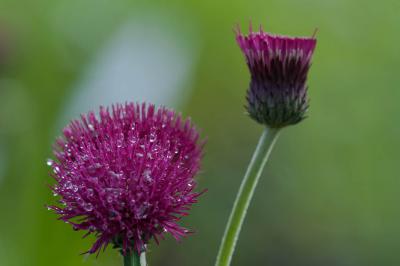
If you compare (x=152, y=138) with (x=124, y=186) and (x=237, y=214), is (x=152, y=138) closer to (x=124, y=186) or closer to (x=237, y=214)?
(x=124, y=186)

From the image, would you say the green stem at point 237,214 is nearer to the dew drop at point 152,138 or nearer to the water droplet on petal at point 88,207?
the dew drop at point 152,138

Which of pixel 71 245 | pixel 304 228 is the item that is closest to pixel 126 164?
pixel 71 245

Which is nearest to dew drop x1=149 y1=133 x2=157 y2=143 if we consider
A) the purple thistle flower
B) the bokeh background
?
the purple thistle flower

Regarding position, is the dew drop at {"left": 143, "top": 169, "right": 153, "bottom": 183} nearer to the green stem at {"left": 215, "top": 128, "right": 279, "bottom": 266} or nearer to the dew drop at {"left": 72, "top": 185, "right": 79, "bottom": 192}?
the dew drop at {"left": 72, "top": 185, "right": 79, "bottom": 192}

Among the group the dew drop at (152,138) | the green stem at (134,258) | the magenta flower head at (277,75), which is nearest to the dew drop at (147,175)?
the dew drop at (152,138)

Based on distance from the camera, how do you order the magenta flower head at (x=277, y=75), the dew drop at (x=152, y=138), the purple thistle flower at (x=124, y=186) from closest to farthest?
the purple thistle flower at (x=124, y=186) < the dew drop at (x=152, y=138) < the magenta flower head at (x=277, y=75)

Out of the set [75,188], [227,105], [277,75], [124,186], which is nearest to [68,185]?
[75,188]
